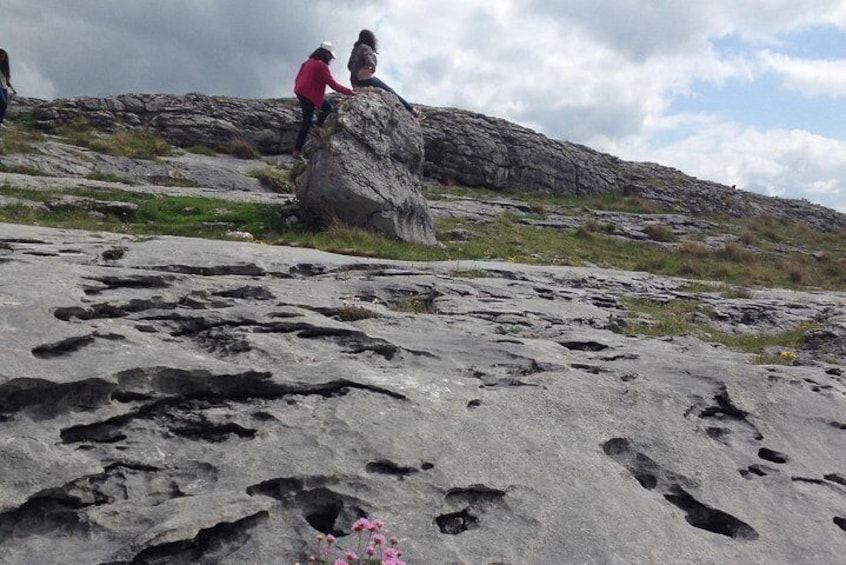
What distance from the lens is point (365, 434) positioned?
564 centimetres

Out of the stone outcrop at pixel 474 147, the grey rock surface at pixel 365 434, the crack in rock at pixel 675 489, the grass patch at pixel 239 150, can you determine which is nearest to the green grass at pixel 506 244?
the grass patch at pixel 239 150

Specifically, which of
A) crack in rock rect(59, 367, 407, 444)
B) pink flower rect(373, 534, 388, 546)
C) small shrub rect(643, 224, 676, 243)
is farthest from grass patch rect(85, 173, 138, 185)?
pink flower rect(373, 534, 388, 546)

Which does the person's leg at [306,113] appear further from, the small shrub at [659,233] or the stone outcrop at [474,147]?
the small shrub at [659,233]

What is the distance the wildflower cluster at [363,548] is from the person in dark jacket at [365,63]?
17987 millimetres

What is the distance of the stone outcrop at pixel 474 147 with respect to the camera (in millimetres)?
33656

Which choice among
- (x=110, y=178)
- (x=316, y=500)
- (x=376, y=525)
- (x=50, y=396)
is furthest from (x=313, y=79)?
(x=376, y=525)

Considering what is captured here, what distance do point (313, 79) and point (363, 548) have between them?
690 inches

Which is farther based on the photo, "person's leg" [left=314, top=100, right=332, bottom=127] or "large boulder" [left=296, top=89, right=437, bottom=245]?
"person's leg" [left=314, top=100, right=332, bottom=127]

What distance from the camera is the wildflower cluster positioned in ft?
13.8

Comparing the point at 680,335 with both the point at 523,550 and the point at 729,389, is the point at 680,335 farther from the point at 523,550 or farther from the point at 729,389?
the point at 523,550

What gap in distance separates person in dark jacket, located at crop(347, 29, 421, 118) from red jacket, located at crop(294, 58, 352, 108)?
1.19m

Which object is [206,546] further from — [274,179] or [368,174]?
[274,179]

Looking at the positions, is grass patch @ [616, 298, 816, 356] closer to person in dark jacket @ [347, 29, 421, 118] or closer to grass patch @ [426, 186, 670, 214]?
person in dark jacket @ [347, 29, 421, 118]

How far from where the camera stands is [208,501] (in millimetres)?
4574
